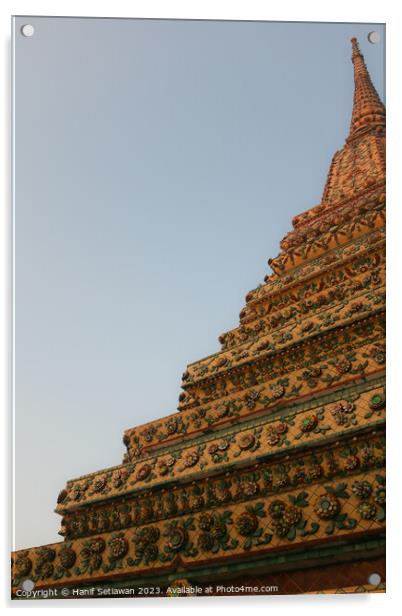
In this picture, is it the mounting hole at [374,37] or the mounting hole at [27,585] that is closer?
the mounting hole at [27,585]

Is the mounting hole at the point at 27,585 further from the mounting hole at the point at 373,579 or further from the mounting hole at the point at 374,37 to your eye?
the mounting hole at the point at 374,37

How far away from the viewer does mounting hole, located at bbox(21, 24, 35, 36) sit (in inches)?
243

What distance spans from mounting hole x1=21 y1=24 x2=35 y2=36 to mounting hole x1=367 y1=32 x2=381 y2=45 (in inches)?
119

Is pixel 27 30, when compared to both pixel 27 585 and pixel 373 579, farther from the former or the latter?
pixel 373 579

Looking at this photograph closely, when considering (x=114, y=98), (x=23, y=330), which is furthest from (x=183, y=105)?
(x=23, y=330)

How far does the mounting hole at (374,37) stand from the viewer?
629cm

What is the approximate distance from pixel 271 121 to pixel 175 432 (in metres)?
3.37

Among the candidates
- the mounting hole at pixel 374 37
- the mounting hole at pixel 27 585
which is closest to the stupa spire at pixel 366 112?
the mounting hole at pixel 374 37

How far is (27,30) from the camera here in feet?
20.3

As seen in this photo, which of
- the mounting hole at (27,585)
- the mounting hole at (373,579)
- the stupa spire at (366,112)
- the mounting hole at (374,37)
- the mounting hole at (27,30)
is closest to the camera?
the mounting hole at (373,579)

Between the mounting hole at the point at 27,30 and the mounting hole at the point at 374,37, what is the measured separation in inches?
119

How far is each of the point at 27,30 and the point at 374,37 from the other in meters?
3.11

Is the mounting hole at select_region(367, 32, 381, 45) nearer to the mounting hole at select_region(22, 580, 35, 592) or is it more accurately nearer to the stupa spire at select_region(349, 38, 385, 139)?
the stupa spire at select_region(349, 38, 385, 139)

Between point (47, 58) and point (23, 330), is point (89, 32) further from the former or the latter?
point (23, 330)
